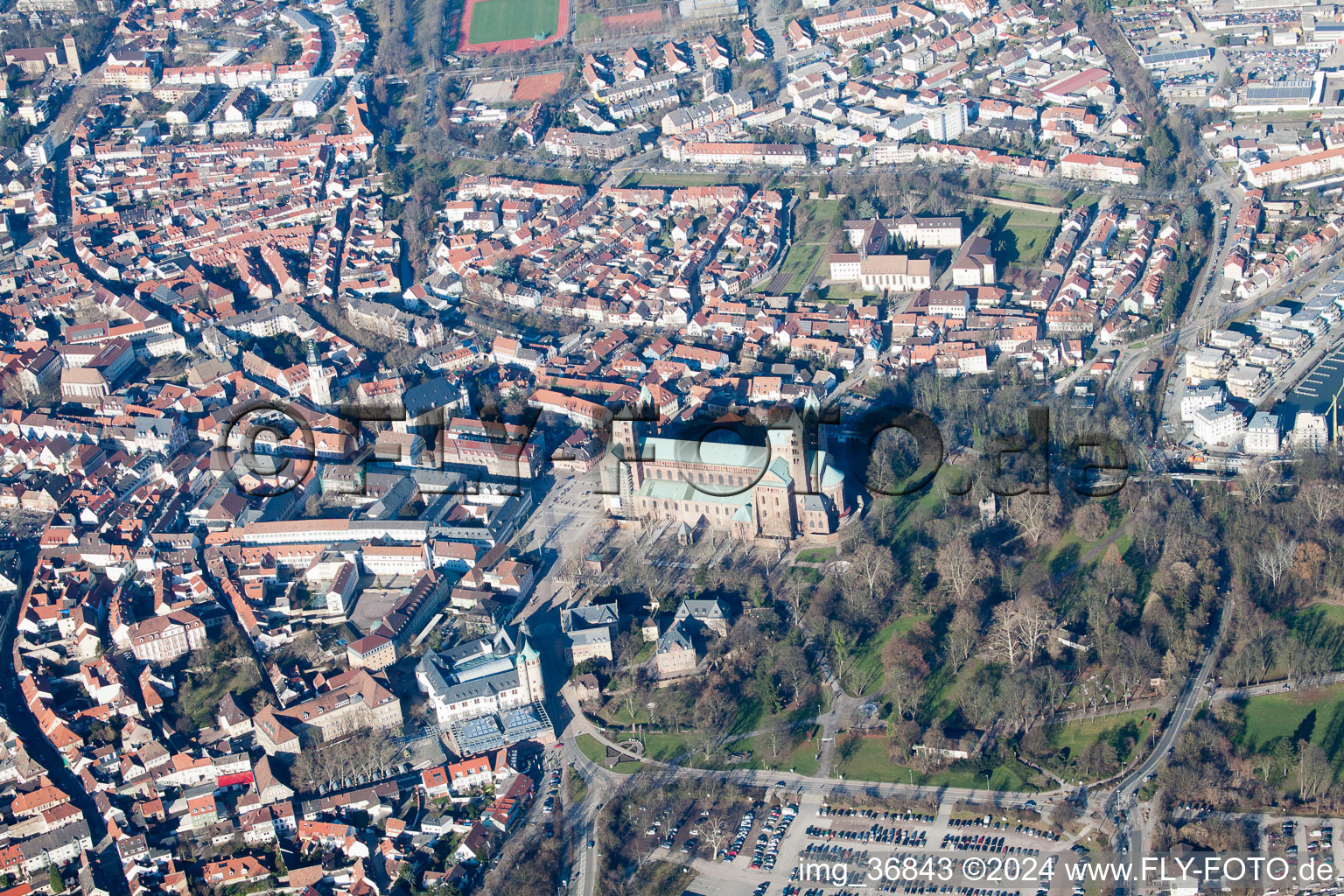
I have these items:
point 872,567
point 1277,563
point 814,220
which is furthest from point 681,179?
point 1277,563

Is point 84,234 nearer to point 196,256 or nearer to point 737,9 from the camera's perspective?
point 196,256

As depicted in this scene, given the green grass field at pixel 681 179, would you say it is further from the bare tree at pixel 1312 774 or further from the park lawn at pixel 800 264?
the bare tree at pixel 1312 774

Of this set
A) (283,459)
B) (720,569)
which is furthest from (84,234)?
(720,569)

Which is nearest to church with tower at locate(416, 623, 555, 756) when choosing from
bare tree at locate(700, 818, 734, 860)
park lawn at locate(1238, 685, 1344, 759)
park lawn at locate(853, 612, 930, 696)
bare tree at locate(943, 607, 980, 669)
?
bare tree at locate(700, 818, 734, 860)

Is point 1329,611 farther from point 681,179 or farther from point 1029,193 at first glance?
point 681,179

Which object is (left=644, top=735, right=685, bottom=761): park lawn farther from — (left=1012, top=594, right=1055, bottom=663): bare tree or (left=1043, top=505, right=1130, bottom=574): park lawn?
(left=1043, top=505, right=1130, bottom=574): park lawn

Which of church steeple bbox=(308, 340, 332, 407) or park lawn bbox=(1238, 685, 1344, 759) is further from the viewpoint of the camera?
church steeple bbox=(308, 340, 332, 407)
